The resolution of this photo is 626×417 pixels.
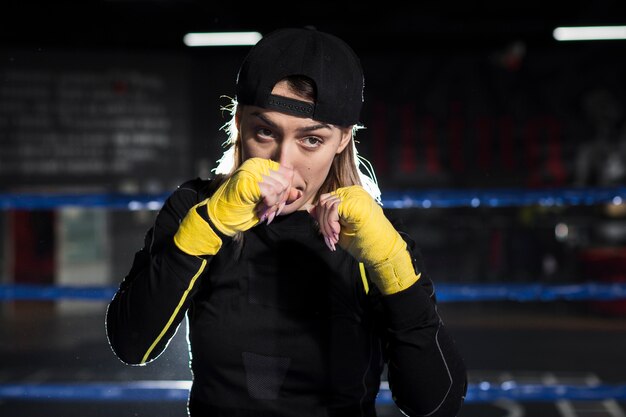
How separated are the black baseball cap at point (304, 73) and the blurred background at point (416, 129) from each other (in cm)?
508

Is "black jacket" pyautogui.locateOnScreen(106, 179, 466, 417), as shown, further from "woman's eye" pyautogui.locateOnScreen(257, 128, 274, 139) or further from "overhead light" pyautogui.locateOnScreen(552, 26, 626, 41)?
"overhead light" pyautogui.locateOnScreen(552, 26, 626, 41)

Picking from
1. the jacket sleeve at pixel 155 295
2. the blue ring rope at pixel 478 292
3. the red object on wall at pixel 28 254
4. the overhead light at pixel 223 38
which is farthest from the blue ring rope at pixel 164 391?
the red object on wall at pixel 28 254

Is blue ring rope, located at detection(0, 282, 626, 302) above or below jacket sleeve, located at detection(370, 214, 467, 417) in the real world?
below

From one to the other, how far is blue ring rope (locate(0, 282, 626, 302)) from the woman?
1.26m

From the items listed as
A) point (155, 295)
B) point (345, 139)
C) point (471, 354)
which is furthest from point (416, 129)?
point (155, 295)

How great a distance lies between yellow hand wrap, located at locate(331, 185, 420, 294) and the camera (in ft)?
2.89

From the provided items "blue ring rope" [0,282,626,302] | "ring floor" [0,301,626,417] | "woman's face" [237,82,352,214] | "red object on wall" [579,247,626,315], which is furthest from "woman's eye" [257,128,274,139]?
"red object on wall" [579,247,626,315]

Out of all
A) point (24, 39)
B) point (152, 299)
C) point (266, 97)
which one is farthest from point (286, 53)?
point (24, 39)

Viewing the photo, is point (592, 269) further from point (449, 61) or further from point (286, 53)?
point (286, 53)

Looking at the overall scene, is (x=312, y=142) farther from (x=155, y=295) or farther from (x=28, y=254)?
(x=28, y=254)

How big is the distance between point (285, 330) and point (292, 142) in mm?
259

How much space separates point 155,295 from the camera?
2.87 ft

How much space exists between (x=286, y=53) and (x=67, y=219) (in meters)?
7.16

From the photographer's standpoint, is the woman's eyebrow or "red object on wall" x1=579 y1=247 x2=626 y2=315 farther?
"red object on wall" x1=579 y1=247 x2=626 y2=315
